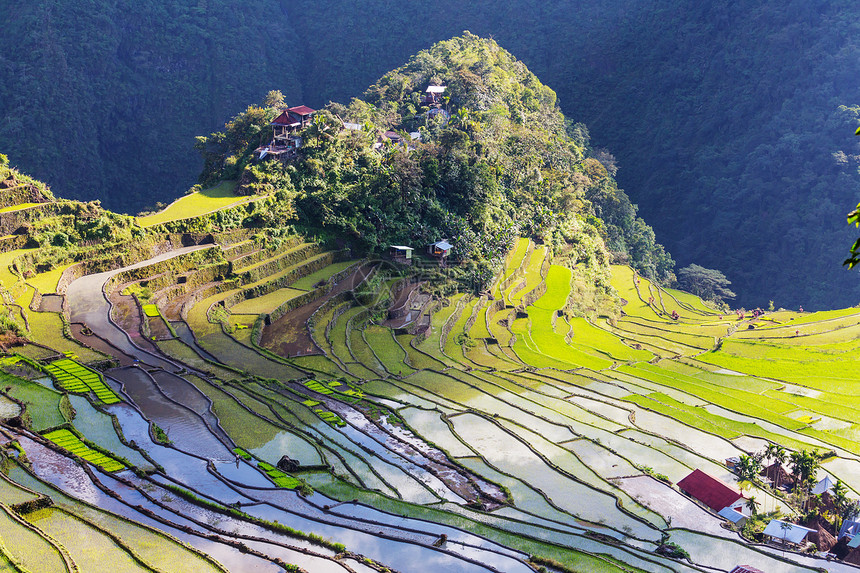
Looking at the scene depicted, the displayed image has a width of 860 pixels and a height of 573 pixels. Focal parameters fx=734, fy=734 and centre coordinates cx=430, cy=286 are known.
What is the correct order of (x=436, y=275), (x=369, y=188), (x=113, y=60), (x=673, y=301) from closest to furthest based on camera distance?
(x=436, y=275) < (x=369, y=188) < (x=673, y=301) < (x=113, y=60)

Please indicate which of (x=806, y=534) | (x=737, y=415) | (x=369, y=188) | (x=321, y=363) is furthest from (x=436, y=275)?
(x=806, y=534)

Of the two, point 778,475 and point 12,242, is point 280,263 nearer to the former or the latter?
point 12,242

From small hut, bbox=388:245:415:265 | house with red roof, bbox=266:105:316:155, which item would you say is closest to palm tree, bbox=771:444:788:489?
small hut, bbox=388:245:415:265

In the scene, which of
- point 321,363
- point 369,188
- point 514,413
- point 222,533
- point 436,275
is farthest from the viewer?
point 369,188

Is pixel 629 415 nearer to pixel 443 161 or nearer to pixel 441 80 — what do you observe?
pixel 443 161

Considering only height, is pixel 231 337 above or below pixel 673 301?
below

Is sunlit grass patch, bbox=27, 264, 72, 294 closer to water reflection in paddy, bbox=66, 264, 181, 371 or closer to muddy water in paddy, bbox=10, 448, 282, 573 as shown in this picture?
water reflection in paddy, bbox=66, 264, 181, 371

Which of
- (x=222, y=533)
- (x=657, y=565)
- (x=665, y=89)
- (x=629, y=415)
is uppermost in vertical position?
(x=665, y=89)

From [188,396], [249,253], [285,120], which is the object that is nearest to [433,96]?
[285,120]
